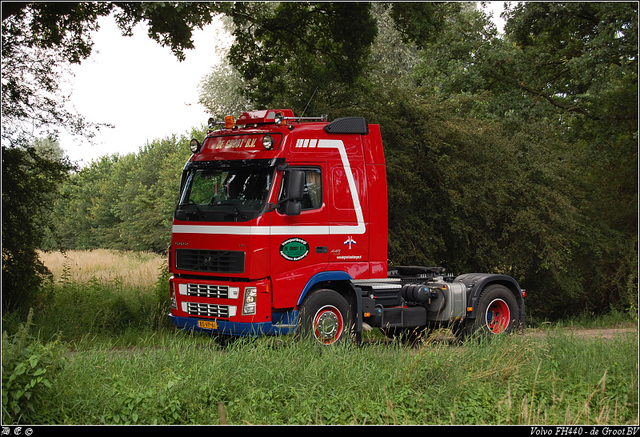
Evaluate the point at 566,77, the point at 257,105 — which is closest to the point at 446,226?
the point at 257,105

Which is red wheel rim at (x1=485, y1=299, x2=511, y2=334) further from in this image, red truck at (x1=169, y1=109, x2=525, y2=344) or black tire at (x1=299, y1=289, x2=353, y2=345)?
black tire at (x1=299, y1=289, x2=353, y2=345)

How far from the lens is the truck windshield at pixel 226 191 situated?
361 inches

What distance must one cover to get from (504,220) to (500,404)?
11011 millimetres

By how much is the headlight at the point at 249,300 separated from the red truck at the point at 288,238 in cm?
1

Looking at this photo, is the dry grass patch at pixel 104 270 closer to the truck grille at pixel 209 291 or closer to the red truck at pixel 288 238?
the truck grille at pixel 209 291

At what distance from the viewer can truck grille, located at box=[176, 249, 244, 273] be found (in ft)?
29.6

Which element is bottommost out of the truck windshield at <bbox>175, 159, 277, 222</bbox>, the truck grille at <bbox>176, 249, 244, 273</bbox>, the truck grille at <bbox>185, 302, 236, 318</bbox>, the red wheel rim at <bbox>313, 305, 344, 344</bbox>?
the red wheel rim at <bbox>313, 305, 344, 344</bbox>

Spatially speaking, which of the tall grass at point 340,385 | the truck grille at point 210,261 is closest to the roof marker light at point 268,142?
the truck grille at point 210,261

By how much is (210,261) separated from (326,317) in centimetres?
191

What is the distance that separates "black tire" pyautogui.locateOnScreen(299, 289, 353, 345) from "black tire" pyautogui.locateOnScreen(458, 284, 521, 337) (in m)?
2.64

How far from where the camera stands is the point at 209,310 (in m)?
9.35

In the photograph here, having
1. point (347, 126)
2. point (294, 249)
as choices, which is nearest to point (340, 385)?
point (294, 249)

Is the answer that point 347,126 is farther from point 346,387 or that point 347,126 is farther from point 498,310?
point 346,387

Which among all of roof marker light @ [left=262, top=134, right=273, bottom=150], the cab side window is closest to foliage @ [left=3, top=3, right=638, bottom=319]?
roof marker light @ [left=262, top=134, right=273, bottom=150]
